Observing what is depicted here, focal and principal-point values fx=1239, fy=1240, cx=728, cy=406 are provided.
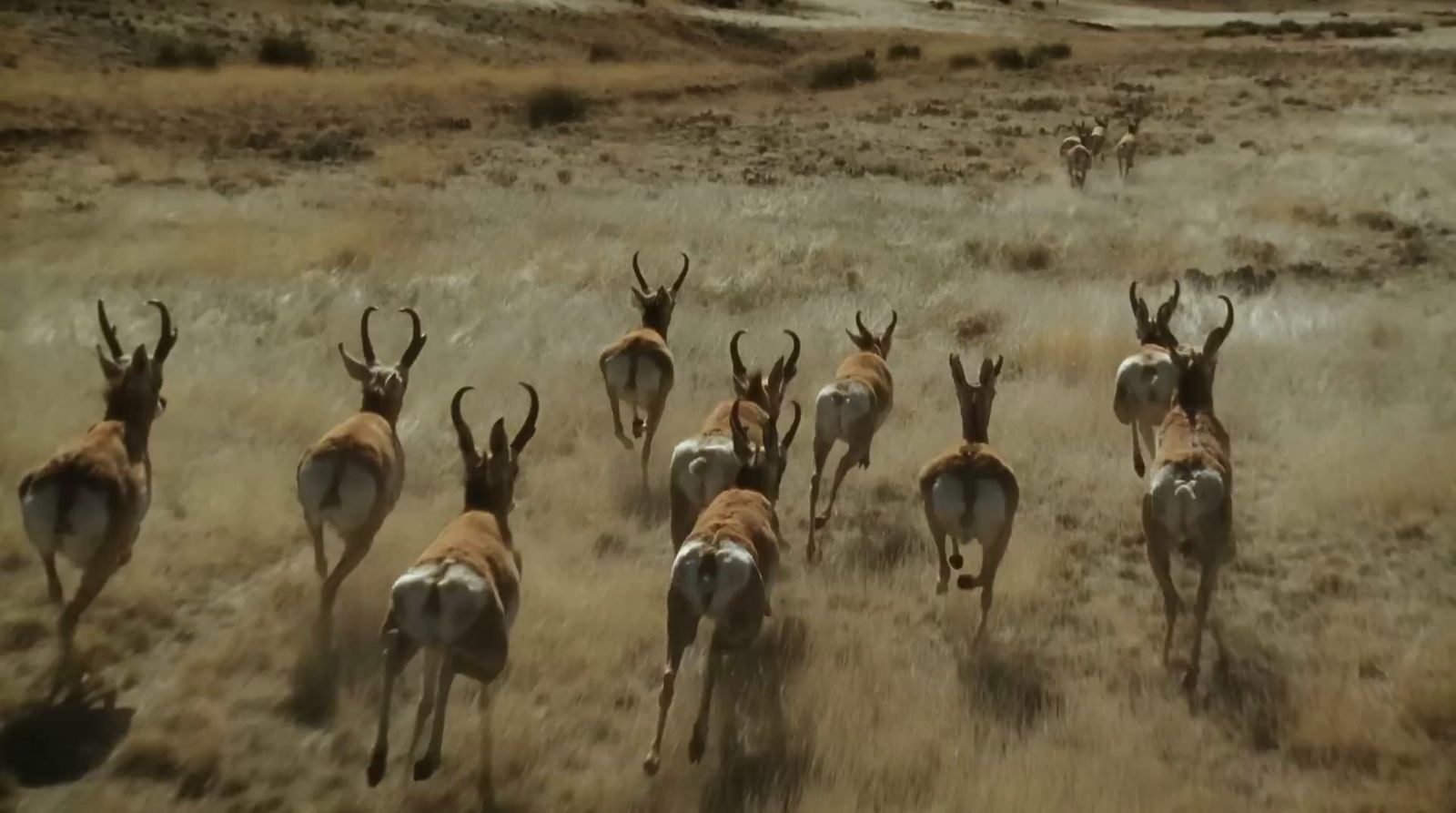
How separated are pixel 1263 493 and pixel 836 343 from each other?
493 centimetres

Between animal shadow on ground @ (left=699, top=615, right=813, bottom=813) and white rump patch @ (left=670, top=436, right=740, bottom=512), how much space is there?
959 millimetres

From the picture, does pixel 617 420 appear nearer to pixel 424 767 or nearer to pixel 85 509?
pixel 85 509

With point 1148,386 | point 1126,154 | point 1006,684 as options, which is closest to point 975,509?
point 1006,684

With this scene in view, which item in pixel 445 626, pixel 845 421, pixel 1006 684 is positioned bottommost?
pixel 1006 684

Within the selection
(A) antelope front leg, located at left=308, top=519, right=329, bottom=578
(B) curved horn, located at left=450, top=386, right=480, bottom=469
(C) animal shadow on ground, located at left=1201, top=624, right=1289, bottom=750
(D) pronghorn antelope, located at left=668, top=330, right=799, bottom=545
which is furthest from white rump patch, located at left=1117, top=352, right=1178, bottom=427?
(A) antelope front leg, located at left=308, top=519, right=329, bottom=578

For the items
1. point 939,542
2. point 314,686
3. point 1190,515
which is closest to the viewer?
point 314,686

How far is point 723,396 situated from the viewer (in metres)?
12.2

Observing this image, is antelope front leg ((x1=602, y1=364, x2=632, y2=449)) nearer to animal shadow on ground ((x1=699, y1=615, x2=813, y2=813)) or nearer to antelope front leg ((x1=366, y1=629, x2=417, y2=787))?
animal shadow on ground ((x1=699, y1=615, x2=813, y2=813))

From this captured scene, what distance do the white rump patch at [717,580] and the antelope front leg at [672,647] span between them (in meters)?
0.10

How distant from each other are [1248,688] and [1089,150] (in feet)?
67.7

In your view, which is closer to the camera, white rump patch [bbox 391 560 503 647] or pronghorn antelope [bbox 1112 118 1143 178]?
white rump patch [bbox 391 560 503 647]

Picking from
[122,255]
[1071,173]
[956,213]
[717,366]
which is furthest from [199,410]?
[1071,173]

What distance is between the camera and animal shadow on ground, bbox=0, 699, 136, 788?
20.1 ft

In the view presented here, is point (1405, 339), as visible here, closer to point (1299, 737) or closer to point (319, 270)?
point (1299, 737)
